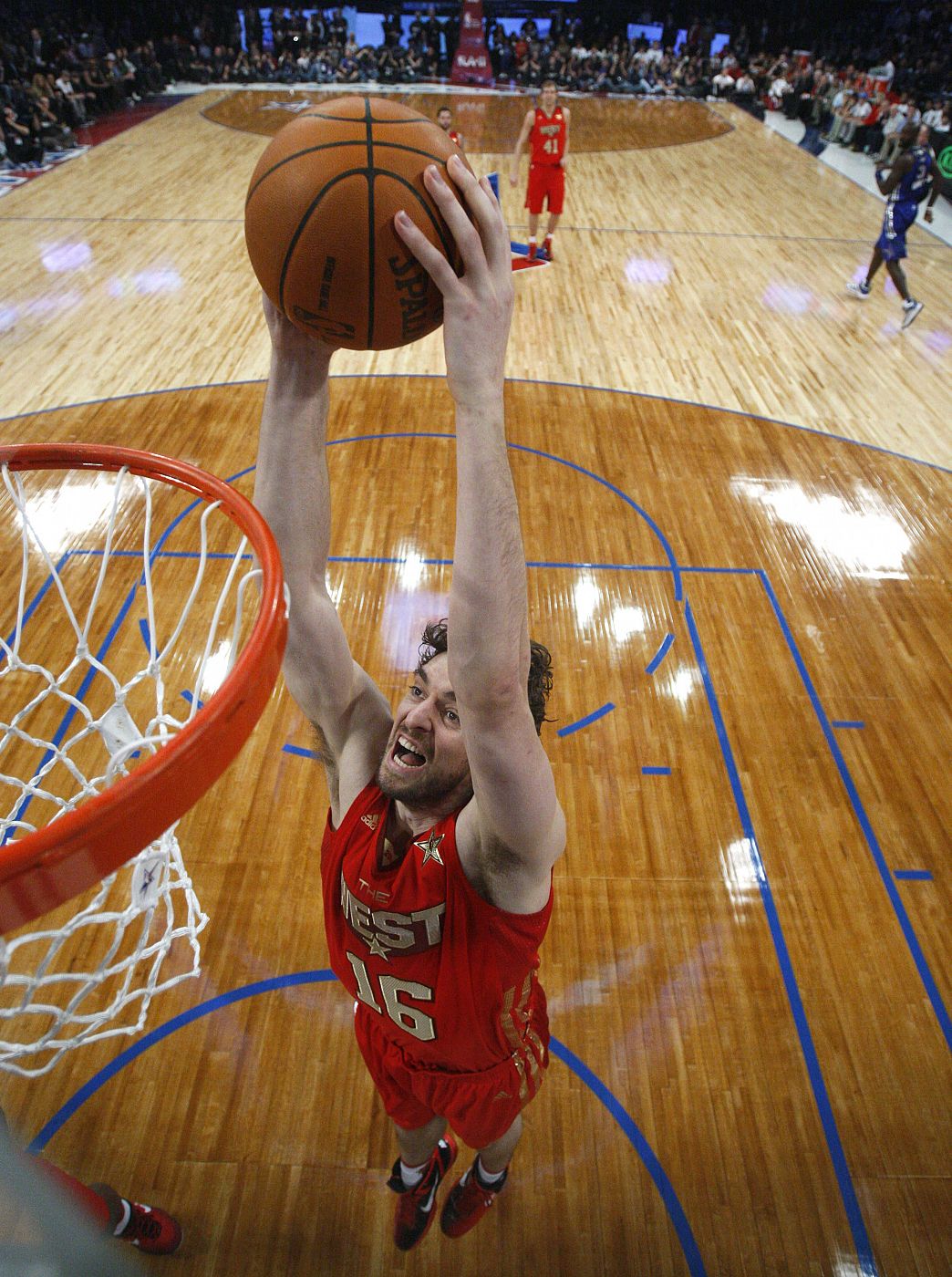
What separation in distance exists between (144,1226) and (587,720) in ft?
8.68

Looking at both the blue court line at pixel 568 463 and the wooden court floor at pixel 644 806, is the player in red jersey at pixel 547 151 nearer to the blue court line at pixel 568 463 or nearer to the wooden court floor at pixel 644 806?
the wooden court floor at pixel 644 806

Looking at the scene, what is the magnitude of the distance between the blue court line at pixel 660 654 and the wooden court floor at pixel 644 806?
20 millimetres

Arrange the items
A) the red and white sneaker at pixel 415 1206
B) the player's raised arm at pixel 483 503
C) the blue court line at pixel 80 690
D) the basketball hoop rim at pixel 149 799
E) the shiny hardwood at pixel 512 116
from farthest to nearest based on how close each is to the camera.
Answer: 1. the shiny hardwood at pixel 512 116
2. the blue court line at pixel 80 690
3. the red and white sneaker at pixel 415 1206
4. the player's raised arm at pixel 483 503
5. the basketball hoop rim at pixel 149 799

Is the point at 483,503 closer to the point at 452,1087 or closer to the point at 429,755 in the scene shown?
the point at 429,755

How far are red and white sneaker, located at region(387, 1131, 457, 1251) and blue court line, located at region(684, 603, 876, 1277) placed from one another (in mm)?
1292

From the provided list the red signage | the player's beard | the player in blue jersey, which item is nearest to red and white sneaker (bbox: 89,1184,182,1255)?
the player's beard

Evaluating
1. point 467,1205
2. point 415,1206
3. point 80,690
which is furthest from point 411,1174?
point 80,690

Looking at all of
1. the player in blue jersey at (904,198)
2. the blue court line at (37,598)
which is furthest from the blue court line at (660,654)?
the player in blue jersey at (904,198)

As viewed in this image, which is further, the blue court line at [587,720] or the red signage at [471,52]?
the red signage at [471,52]

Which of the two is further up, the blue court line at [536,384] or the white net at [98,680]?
the blue court line at [536,384]

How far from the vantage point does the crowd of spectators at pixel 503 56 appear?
54.8 feet

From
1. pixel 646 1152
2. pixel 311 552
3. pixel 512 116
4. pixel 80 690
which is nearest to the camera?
pixel 311 552

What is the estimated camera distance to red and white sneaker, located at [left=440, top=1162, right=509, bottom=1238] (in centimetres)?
245

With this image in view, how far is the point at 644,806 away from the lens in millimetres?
3719
